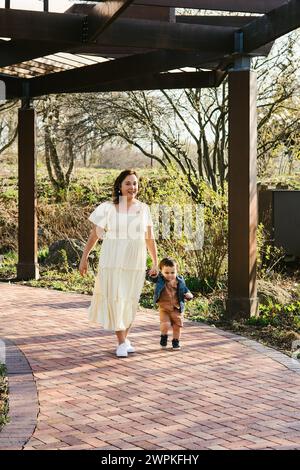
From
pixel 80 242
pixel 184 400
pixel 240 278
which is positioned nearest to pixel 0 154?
pixel 80 242

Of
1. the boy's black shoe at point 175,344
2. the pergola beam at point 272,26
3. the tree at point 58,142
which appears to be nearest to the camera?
the boy's black shoe at point 175,344

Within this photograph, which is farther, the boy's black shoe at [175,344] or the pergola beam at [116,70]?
the pergola beam at [116,70]

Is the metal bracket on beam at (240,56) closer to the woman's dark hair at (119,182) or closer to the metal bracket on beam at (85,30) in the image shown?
the metal bracket on beam at (85,30)

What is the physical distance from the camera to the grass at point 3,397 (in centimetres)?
525

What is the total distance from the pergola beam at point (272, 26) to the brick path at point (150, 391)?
10.2ft

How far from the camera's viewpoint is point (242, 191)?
361 inches

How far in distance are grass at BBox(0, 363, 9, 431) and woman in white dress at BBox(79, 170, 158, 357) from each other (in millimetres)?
1117

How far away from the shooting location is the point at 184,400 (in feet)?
19.2

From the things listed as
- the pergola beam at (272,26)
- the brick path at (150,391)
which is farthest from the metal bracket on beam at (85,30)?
the brick path at (150,391)

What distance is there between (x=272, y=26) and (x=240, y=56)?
2.59ft

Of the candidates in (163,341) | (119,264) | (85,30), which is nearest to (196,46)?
(85,30)

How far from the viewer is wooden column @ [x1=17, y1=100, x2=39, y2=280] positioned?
12.8 meters

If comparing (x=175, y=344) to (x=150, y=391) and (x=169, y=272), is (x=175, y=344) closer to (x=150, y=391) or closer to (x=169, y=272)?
(x=169, y=272)

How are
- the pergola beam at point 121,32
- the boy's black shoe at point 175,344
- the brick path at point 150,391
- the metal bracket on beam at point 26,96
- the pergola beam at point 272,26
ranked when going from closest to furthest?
the brick path at point 150,391
the boy's black shoe at point 175,344
the pergola beam at point 272,26
the pergola beam at point 121,32
the metal bracket on beam at point 26,96
